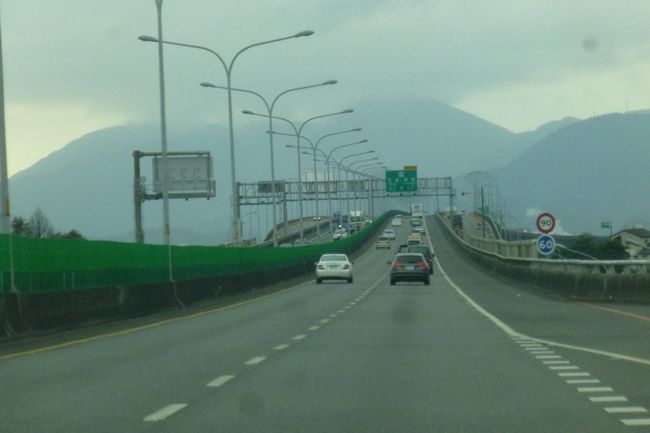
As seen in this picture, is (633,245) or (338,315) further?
(633,245)

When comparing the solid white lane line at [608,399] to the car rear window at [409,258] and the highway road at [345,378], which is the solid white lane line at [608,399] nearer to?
the highway road at [345,378]

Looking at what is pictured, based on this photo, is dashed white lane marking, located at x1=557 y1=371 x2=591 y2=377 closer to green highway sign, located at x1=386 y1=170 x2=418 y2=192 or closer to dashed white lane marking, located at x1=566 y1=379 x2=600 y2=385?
dashed white lane marking, located at x1=566 y1=379 x2=600 y2=385

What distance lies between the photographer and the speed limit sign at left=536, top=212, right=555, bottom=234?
134ft

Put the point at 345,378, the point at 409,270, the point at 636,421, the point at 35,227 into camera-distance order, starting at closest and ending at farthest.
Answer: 1. the point at 636,421
2. the point at 345,378
3. the point at 409,270
4. the point at 35,227

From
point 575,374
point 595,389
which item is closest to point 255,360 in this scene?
point 575,374

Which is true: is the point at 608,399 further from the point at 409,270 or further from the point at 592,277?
the point at 409,270

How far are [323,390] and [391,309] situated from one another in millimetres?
19242

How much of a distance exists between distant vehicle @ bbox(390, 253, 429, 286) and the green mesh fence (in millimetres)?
9723

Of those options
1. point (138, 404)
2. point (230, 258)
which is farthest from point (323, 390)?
point (230, 258)

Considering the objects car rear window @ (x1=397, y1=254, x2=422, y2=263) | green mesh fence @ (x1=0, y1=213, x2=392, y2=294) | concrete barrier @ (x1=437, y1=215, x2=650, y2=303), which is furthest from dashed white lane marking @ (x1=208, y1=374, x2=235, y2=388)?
car rear window @ (x1=397, y1=254, x2=422, y2=263)

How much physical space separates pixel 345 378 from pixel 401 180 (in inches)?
4769

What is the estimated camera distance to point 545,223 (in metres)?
41.0

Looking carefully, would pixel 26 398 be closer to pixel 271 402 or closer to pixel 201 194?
pixel 271 402

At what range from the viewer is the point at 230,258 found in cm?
5022
